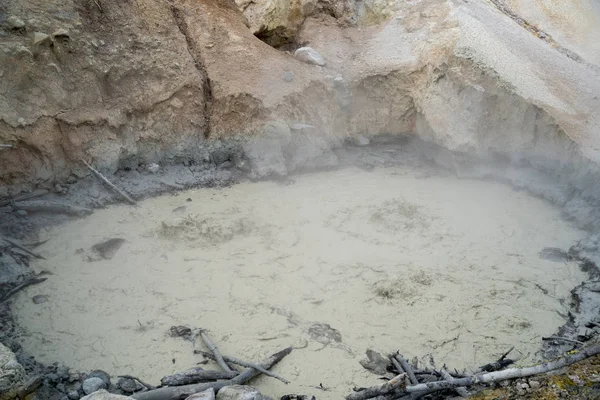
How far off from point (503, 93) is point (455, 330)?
3.44 metres

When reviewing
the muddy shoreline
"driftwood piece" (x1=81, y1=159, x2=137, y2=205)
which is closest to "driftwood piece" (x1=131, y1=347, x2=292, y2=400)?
the muddy shoreline

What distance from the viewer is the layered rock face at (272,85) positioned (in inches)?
239

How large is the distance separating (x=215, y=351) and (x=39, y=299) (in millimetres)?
1831

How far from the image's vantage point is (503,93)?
6895 millimetres

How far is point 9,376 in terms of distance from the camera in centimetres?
345

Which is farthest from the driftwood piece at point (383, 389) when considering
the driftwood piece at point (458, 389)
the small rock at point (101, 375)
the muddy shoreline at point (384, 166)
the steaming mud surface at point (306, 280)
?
the small rock at point (101, 375)

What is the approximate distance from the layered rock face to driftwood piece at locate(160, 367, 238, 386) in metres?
3.25

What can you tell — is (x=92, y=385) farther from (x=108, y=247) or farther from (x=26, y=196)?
(x=26, y=196)

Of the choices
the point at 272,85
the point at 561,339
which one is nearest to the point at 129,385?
the point at 561,339

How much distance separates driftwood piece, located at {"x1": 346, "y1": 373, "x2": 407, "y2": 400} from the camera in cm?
374

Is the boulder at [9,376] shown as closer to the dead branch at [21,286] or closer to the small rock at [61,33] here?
the dead branch at [21,286]

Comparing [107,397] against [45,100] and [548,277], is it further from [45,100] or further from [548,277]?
[548,277]

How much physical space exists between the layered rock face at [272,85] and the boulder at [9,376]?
2895 millimetres

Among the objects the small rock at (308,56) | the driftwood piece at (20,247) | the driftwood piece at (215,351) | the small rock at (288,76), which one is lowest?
the driftwood piece at (20,247)
